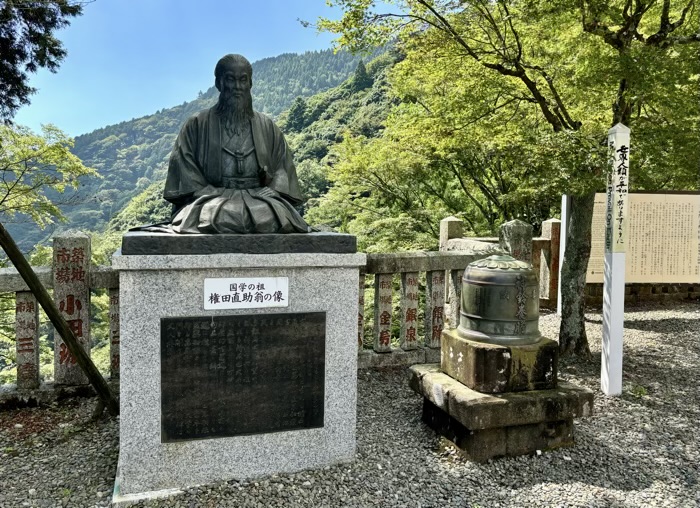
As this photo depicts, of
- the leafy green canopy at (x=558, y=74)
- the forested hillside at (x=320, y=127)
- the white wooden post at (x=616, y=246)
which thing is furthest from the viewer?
the forested hillside at (x=320, y=127)

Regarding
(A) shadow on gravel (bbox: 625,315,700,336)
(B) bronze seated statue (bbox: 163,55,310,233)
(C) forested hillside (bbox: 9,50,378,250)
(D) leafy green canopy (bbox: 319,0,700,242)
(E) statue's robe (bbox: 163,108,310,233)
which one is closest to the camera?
(E) statue's robe (bbox: 163,108,310,233)

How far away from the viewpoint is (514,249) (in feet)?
23.6

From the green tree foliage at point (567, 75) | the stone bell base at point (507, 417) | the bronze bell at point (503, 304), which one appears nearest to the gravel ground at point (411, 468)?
the stone bell base at point (507, 417)

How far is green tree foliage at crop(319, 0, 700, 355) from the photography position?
18.4 ft

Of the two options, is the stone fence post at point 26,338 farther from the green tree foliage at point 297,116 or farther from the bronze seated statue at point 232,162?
the green tree foliage at point 297,116

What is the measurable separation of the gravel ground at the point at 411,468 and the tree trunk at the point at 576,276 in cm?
135

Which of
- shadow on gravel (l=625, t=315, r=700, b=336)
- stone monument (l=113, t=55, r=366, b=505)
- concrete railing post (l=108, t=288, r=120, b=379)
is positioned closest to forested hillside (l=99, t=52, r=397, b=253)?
shadow on gravel (l=625, t=315, r=700, b=336)

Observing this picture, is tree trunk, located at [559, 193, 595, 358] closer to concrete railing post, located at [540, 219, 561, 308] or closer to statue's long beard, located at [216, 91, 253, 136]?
concrete railing post, located at [540, 219, 561, 308]

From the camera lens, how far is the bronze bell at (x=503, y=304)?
3.97 m

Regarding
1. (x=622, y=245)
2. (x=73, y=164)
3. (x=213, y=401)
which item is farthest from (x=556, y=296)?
(x=73, y=164)

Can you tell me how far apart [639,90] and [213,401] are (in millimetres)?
5255

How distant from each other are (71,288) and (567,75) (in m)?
6.23

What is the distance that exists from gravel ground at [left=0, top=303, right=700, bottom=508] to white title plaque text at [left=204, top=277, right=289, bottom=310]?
1.21 m

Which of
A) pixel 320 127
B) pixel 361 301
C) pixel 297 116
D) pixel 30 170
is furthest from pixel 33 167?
pixel 297 116
